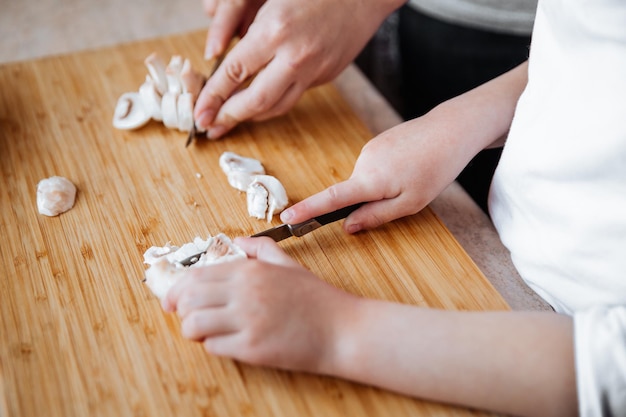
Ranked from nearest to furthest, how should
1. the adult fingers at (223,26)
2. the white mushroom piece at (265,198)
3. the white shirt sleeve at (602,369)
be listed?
the white shirt sleeve at (602,369), the white mushroom piece at (265,198), the adult fingers at (223,26)

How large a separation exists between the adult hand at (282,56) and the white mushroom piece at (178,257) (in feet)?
0.90

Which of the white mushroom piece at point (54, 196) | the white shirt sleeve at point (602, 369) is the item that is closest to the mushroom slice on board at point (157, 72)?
the white mushroom piece at point (54, 196)

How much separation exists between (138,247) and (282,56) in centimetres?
39

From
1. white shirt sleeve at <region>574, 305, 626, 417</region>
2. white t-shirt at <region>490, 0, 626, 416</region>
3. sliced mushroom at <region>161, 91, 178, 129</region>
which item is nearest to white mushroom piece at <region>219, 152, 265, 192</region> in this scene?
sliced mushroom at <region>161, 91, 178, 129</region>

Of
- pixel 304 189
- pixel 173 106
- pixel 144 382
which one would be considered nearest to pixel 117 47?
pixel 173 106

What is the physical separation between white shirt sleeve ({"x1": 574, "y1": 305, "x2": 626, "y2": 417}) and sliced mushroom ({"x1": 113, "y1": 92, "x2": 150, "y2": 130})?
77cm

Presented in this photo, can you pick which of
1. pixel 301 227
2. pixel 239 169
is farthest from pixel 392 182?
pixel 239 169

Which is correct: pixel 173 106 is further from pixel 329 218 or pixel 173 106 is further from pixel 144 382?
pixel 144 382

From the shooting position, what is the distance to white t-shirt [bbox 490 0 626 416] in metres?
0.62

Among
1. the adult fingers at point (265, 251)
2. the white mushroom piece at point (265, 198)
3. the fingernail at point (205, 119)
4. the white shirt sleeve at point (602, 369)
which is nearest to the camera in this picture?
the white shirt sleeve at point (602, 369)

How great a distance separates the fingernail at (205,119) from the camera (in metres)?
0.99

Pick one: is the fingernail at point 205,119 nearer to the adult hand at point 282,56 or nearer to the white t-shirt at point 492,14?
the adult hand at point 282,56

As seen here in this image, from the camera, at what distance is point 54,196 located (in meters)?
0.88

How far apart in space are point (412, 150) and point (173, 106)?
43 cm
